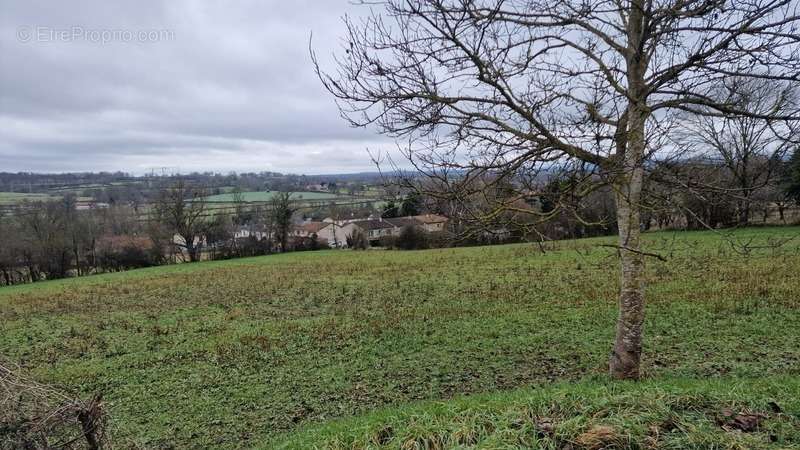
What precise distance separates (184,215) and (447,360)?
40334mm

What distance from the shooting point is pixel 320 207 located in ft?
208

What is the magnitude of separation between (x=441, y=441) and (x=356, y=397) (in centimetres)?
349

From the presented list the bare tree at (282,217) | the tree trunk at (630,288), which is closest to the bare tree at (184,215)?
the bare tree at (282,217)

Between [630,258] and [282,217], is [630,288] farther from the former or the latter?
[282,217]

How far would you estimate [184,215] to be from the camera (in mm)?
41312

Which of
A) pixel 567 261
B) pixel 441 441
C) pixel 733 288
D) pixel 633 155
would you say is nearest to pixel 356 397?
pixel 441 441

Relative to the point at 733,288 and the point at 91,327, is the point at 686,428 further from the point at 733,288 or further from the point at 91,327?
the point at 91,327

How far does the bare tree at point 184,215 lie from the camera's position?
40938 mm

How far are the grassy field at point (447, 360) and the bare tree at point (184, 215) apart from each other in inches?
1026

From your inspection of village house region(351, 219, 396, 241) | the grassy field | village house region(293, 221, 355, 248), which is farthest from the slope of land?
the grassy field

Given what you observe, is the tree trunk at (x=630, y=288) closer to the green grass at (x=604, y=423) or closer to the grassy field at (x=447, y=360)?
the grassy field at (x=447, y=360)

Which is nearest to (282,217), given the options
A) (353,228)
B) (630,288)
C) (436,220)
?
(353,228)

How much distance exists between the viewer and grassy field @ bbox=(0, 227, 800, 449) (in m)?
3.24

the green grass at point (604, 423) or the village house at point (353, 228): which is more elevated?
the green grass at point (604, 423)
